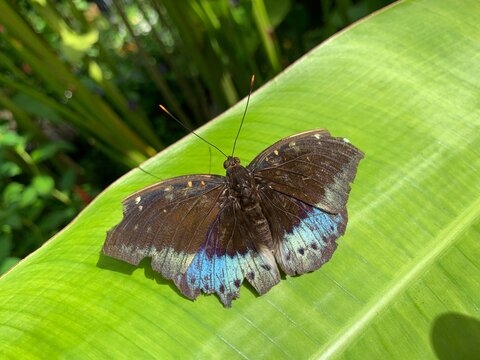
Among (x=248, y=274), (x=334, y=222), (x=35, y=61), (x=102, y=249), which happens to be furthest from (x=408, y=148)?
(x=35, y=61)

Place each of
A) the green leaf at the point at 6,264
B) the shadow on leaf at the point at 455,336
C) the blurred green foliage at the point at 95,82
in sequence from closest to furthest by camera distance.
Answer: the shadow on leaf at the point at 455,336 < the green leaf at the point at 6,264 < the blurred green foliage at the point at 95,82

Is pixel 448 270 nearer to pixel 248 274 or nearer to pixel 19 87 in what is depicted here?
pixel 248 274

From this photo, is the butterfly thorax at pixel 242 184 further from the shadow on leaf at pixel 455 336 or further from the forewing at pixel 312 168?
the shadow on leaf at pixel 455 336

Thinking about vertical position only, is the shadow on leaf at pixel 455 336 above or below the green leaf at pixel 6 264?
below

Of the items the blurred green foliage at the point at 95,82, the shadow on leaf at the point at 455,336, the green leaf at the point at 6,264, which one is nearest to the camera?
the shadow on leaf at the point at 455,336

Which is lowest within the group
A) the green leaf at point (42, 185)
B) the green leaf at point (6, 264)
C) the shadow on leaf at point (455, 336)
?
the shadow on leaf at point (455, 336)

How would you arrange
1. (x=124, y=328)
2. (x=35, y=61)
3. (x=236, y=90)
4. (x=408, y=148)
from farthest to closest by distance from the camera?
1. (x=236, y=90)
2. (x=35, y=61)
3. (x=408, y=148)
4. (x=124, y=328)

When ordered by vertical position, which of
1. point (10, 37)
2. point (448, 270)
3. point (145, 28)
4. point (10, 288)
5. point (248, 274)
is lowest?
point (145, 28)

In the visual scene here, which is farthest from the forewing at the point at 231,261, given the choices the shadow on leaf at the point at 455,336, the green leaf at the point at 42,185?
the green leaf at the point at 42,185
